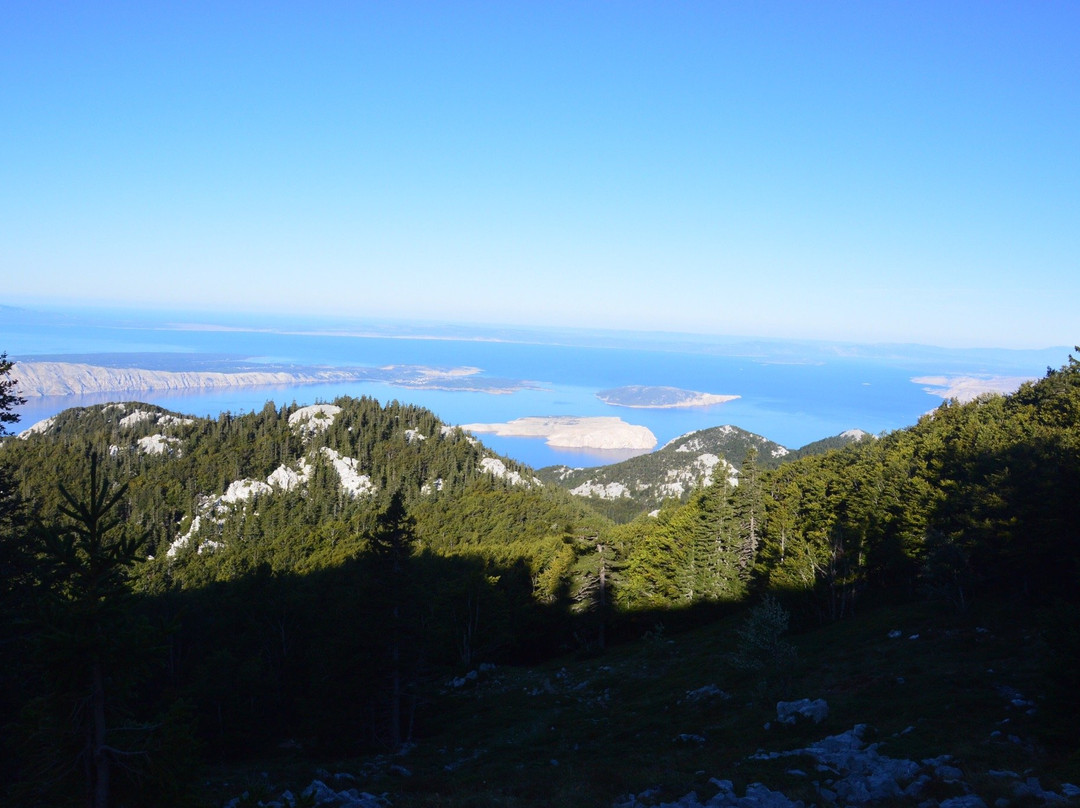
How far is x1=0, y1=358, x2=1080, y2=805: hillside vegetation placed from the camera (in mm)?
11227

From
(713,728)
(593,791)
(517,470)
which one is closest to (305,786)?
(593,791)

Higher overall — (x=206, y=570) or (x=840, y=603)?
(x=840, y=603)

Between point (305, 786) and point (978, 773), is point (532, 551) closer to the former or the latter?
point (305, 786)

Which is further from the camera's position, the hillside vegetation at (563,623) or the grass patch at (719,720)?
the grass patch at (719,720)

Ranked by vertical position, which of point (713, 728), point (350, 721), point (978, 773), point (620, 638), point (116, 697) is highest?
point (116, 697)

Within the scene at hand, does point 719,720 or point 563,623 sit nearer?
point 719,720

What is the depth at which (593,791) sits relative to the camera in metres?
17.5

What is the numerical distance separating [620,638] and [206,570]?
7067 cm

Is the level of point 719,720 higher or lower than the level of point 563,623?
higher

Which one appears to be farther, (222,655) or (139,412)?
(139,412)

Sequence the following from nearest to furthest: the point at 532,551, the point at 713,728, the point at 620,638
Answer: the point at 713,728, the point at 620,638, the point at 532,551

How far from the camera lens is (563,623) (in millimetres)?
55688

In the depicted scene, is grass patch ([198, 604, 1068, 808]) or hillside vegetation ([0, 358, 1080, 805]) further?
grass patch ([198, 604, 1068, 808])

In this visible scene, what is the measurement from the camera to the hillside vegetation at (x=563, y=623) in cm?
1123
